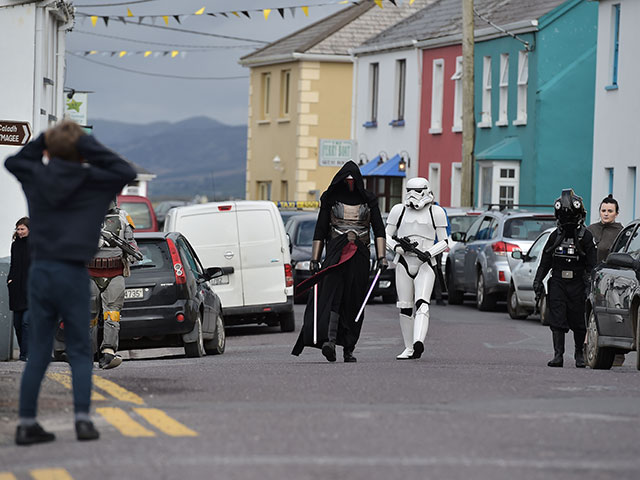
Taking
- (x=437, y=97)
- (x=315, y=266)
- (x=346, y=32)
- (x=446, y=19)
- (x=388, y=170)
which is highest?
(x=346, y=32)

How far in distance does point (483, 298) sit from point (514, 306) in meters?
1.88

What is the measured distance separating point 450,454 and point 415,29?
42.2 metres

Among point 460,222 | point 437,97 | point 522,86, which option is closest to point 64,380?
point 460,222

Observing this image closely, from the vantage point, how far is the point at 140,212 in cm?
3381

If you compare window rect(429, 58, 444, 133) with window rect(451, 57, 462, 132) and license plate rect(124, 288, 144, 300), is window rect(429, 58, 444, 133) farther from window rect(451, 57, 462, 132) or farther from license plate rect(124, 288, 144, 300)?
license plate rect(124, 288, 144, 300)

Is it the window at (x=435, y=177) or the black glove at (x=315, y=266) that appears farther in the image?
the window at (x=435, y=177)

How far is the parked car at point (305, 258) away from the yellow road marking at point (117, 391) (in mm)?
16146

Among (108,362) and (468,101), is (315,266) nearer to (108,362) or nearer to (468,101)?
(108,362)

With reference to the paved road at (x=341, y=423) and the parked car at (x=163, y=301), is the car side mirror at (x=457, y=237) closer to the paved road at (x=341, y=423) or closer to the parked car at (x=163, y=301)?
the parked car at (x=163, y=301)

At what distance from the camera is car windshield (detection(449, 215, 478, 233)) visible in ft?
101

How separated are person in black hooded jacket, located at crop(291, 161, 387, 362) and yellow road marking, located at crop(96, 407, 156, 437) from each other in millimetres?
5107

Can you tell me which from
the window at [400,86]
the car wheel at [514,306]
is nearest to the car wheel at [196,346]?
the car wheel at [514,306]

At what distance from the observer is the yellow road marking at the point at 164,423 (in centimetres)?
858

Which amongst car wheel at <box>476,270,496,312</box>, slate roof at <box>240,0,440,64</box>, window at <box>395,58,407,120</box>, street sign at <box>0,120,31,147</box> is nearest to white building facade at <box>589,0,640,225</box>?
car wheel at <box>476,270,496,312</box>
